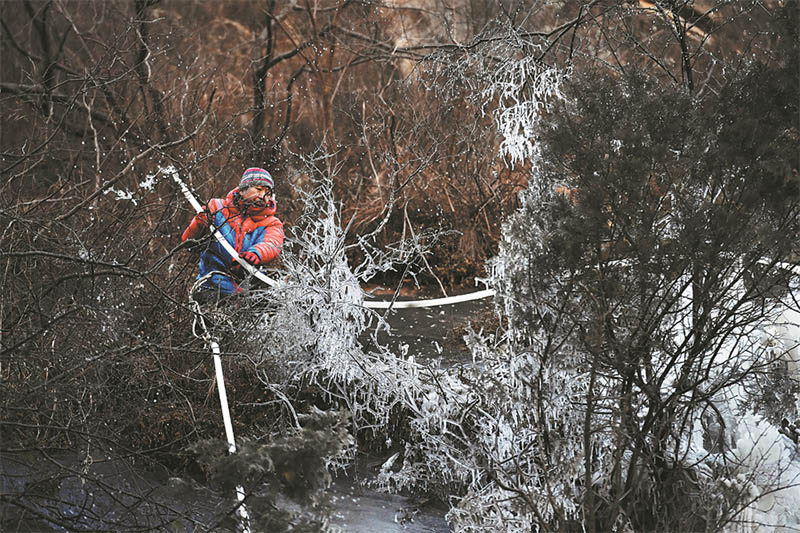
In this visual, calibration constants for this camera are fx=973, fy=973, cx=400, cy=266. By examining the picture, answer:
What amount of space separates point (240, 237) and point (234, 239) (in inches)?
3.6

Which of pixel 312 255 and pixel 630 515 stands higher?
pixel 312 255

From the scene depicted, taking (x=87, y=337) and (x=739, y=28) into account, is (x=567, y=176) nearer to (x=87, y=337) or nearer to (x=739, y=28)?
(x=87, y=337)

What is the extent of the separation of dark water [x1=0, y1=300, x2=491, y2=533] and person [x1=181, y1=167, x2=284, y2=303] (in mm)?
1305

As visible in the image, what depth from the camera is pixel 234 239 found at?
7.34 meters

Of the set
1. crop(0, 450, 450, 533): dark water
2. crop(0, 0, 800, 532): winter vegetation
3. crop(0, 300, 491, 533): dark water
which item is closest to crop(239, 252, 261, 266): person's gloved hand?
crop(0, 0, 800, 532): winter vegetation

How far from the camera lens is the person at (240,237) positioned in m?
6.84

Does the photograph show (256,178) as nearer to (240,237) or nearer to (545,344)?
(240,237)

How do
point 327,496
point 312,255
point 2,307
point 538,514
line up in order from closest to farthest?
point 327,496, point 538,514, point 2,307, point 312,255

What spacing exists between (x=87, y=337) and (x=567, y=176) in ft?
8.14

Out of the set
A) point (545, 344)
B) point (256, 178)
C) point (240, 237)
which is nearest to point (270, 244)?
point (240, 237)

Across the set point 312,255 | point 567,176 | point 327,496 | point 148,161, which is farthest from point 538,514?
point 148,161

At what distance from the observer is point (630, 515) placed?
188 inches

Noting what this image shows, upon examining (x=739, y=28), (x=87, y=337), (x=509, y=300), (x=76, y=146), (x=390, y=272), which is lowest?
(x=87, y=337)

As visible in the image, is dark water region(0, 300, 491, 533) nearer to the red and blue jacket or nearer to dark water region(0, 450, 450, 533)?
Answer: dark water region(0, 450, 450, 533)
